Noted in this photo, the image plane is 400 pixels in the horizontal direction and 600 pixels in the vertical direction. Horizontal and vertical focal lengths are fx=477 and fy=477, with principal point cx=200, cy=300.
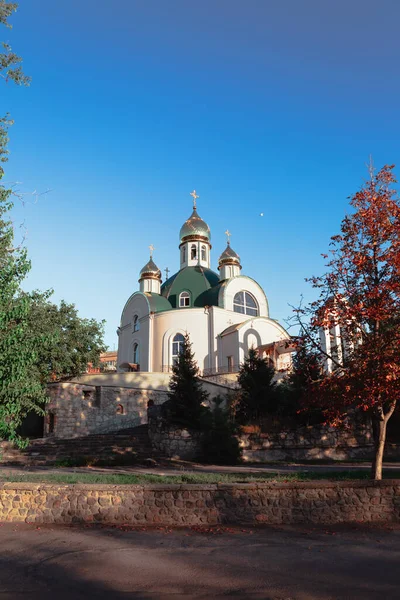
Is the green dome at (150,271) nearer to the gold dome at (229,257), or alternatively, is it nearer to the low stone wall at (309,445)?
the gold dome at (229,257)

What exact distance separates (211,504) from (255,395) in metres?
11.0

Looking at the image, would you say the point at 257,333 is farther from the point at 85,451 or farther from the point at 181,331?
the point at 85,451

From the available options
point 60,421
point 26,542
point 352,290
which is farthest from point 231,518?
point 60,421

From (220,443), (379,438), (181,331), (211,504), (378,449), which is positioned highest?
(181,331)

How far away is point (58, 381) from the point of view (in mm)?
22391

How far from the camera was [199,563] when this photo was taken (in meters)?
5.95

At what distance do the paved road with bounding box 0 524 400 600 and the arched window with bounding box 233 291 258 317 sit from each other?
26.0 meters

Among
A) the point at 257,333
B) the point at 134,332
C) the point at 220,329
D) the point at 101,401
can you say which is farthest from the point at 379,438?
the point at 134,332

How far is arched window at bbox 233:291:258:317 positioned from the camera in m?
33.7

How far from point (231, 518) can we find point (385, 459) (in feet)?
32.0

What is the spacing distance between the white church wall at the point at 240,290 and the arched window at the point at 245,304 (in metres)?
0.29

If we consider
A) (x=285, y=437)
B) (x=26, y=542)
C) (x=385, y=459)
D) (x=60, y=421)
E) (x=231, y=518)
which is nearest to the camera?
(x=26, y=542)

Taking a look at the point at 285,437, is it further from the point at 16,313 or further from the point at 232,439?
the point at 16,313

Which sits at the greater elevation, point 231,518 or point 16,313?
point 16,313
